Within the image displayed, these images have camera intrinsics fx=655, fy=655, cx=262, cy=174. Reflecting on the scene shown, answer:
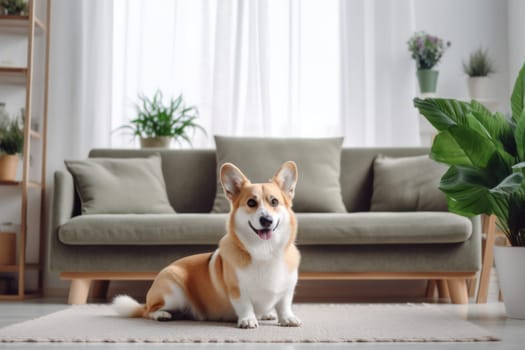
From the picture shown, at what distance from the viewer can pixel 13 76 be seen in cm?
428

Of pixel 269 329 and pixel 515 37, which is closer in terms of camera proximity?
pixel 269 329

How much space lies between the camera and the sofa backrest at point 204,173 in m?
3.94

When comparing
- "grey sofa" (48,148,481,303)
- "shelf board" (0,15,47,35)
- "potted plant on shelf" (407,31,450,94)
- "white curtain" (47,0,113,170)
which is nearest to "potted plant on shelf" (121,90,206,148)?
"white curtain" (47,0,113,170)

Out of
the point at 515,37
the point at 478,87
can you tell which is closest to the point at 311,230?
the point at 478,87

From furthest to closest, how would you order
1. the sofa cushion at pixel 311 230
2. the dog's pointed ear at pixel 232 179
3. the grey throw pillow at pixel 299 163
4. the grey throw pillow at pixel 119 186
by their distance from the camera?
the grey throw pillow at pixel 299 163, the grey throw pillow at pixel 119 186, the sofa cushion at pixel 311 230, the dog's pointed ear at pixel 232 179

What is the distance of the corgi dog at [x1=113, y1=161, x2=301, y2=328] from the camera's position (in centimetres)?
225

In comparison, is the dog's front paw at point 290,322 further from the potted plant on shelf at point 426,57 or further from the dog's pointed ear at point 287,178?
the potted plant on shelf at point 426,57

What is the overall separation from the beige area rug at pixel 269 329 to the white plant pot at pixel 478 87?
2.05 meters

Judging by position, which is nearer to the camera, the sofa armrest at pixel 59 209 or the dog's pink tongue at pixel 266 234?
the dog's pink tongue at pixel 266 234

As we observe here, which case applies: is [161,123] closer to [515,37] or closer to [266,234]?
[266,234]

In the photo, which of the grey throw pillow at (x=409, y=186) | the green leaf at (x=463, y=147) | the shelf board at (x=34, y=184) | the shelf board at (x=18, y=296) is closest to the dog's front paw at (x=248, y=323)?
the green leaf at (x=463, y=147)

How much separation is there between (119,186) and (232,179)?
4.88 ft

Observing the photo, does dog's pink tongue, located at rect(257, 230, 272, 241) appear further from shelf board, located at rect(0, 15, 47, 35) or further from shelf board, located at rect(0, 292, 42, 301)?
shelf board, located at rect(0, 15, 47, 35)

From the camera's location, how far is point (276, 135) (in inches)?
174
